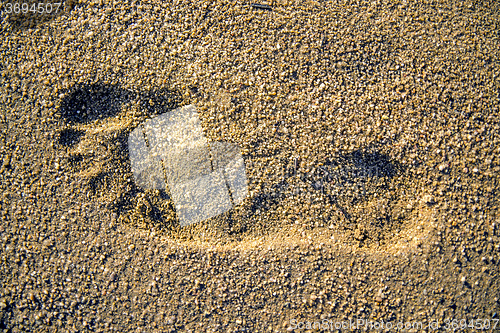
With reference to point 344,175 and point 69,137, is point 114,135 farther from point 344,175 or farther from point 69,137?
point 344,175

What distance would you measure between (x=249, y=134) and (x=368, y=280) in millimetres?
911

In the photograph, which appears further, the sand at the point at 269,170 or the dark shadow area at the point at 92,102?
the dark shadow area at the point at 92,102

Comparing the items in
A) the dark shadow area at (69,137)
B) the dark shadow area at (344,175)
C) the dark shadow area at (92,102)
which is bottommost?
the dark shadow area at (344,175)

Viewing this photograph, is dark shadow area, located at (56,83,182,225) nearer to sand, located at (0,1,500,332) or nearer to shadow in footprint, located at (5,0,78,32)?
sand, located at (0,1,500,332)

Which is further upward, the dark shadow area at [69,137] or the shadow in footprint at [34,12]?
the shadow in footprint at [34,12]

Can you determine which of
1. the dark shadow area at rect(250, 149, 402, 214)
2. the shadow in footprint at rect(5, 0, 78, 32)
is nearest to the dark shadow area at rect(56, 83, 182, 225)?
the shadow in footprint at rect(5, 0, 78, 32)

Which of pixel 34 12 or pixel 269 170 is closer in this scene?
pixel 269 170

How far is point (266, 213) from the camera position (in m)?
1.48

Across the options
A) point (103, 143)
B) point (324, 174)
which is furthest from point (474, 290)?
point (103, 143)

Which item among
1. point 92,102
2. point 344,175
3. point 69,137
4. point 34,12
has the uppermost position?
point 34,12

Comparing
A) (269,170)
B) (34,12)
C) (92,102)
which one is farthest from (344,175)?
(34,12)

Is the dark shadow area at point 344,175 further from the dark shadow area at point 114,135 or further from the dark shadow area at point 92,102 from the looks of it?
the dark shadow area at point 92,102

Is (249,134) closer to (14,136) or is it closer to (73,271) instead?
(73,271)

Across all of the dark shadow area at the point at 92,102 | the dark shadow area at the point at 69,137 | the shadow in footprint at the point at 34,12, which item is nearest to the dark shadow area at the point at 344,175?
the dark shadow area at the point at 92,102
